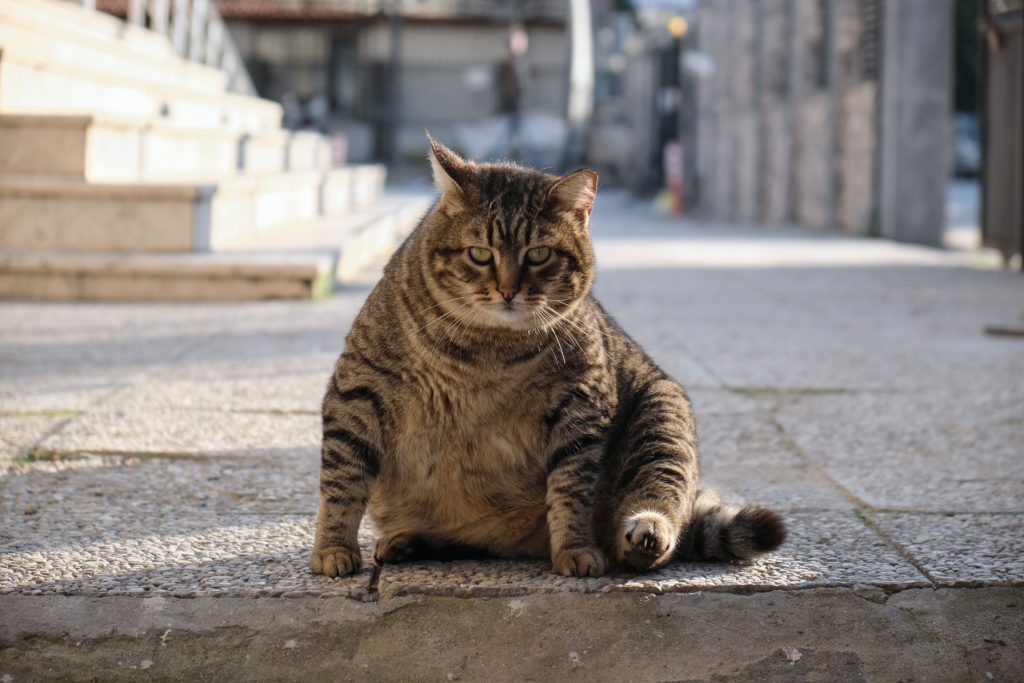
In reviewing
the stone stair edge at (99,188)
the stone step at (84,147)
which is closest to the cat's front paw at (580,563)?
the stone stair edge at (99,188)

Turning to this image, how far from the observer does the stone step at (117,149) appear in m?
6.74

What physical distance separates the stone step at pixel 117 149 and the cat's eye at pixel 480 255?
4.72 metres

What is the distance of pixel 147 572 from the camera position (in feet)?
8.20

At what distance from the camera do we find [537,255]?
2.62 metres

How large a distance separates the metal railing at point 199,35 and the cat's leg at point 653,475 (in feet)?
29.5

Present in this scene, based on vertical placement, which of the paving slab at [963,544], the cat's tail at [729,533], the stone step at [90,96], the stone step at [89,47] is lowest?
the paving slab at [963,544]

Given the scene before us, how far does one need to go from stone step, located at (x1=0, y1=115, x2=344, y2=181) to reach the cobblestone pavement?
943 mm

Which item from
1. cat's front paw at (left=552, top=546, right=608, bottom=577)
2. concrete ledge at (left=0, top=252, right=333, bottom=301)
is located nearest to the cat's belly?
cat's front paw at (left=552, top=546, right=608, bottom=577)

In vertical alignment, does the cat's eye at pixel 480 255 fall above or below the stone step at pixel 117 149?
below

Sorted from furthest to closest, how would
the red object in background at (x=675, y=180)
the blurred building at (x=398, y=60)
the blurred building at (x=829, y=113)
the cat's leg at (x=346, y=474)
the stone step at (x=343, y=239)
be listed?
1. the blurred building at (x=398, y=60)
2. the red object in background at (x=675, y=180)
3. the blurred building at (x=829, y=113)
4. the stone step at (x=343, y=239)
5. the cat's leg at (x=346, y=474)

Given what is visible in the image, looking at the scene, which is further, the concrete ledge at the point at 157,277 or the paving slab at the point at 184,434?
the concrete ledge at the point at 157,277

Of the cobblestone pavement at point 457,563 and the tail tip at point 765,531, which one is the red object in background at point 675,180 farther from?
the tail tip at point 765,531

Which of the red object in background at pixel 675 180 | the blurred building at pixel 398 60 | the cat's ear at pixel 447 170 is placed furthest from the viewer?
the blurred building at pixel 398 60

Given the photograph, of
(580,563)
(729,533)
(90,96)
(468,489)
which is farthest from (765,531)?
(90,96)
